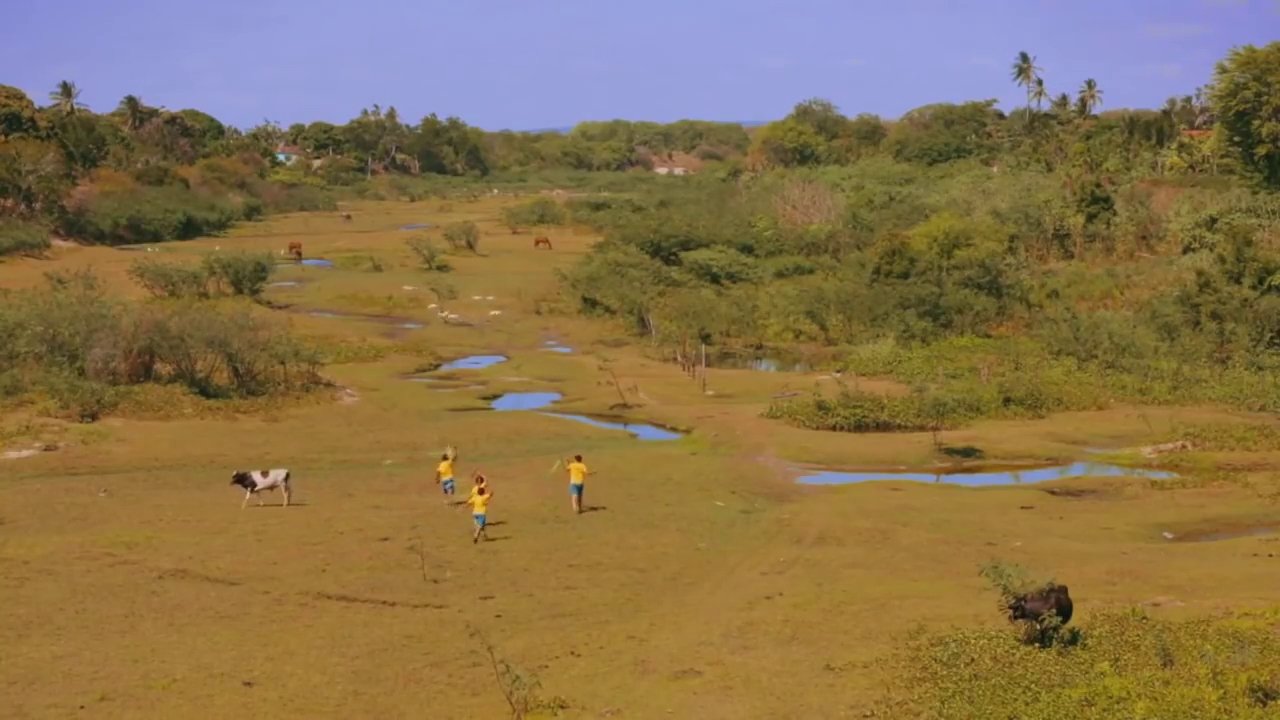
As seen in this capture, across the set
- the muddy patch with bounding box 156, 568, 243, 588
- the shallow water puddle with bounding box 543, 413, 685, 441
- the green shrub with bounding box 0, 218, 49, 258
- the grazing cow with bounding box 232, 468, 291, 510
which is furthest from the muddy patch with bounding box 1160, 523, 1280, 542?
the green shrub with bounding box 0, 218, 49, 258

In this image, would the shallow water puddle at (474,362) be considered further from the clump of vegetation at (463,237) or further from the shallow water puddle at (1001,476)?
the clump of vegetation at (463,237)

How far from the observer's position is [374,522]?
19.3 metres

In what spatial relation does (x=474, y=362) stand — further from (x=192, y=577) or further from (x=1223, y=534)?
(x=1223, y=534)

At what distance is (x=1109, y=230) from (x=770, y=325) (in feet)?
53.1

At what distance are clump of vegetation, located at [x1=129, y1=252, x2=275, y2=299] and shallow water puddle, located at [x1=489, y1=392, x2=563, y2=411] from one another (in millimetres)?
17833

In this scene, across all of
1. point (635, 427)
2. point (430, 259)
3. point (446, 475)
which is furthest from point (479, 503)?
point (430, 259)

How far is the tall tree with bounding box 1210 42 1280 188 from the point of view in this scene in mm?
49062

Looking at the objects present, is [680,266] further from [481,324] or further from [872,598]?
[872,598]

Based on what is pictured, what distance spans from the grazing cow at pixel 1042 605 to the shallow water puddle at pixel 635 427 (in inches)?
555

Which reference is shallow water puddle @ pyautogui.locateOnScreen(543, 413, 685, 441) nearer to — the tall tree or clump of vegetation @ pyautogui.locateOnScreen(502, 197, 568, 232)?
the tall tree

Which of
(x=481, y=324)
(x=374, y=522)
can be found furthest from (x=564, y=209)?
(x=374, y=522)

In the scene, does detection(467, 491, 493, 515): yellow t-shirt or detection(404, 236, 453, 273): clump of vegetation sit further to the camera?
detection(404, 236, 453, 273): clump of vegetation

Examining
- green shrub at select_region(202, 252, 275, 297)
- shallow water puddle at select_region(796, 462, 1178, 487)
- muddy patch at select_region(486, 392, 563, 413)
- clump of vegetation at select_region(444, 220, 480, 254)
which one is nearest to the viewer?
shallow water puddle at select_region(796, 462, 1178, 487)

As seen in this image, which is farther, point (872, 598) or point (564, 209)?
point (564, 209)
